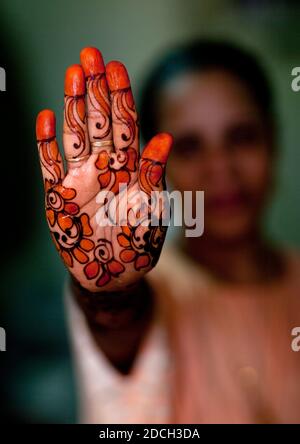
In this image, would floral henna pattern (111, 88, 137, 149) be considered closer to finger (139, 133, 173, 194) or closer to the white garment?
finger (139, 133, 173, 194)

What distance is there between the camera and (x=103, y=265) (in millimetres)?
658

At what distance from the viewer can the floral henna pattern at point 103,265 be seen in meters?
0.65

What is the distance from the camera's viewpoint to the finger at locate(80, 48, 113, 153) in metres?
0.63

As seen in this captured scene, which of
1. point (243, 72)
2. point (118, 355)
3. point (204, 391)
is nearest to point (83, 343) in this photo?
point (118, 355)

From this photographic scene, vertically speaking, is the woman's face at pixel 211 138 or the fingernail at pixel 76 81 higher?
the fingernail at pixel 76 81

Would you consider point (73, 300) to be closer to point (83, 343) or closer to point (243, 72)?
point (83, 343)

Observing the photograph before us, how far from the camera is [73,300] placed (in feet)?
2.83

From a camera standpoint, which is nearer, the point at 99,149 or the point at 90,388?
the point at 99,149

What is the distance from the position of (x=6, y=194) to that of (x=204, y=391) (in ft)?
1.78

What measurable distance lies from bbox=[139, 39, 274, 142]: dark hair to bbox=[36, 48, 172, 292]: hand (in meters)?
0.25

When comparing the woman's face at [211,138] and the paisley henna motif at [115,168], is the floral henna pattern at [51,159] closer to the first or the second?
the paisley henna motif at [115,168]

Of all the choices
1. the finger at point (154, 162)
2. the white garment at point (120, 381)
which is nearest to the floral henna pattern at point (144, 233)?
the finger at point (154, 162)

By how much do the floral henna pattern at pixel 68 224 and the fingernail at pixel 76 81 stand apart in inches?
5.1

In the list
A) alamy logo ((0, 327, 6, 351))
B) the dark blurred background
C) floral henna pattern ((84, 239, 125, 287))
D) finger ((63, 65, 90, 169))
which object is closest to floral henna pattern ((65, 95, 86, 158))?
finger ((63, 65, 90, 169))
